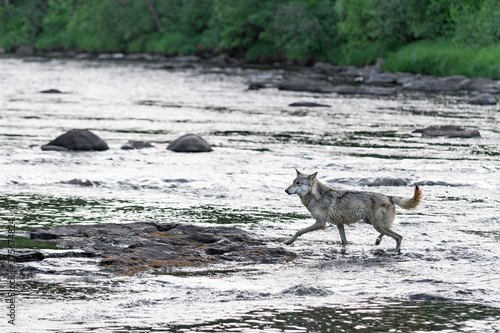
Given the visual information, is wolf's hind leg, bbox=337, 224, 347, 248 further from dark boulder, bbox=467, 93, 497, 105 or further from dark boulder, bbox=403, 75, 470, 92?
dark boulder, bbox=403, 75, 470, 92

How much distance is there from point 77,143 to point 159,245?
1002 cm

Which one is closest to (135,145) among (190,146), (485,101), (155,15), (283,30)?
(190,146)

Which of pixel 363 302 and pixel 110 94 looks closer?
pixel 363 302

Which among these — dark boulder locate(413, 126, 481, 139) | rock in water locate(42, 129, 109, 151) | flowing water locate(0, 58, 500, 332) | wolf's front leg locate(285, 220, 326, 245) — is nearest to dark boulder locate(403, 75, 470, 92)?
flowing water locate(0, 58, 500, 332)

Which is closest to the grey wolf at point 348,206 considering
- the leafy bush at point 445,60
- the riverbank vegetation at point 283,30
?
the leafy bush at point 445,60

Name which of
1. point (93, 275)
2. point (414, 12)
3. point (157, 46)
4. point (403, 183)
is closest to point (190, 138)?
point (403, 183)

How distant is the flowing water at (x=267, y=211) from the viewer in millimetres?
7598

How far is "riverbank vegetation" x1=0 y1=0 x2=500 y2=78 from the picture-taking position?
5103 cm

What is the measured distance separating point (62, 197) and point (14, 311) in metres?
6.29

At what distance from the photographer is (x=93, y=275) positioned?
876 centimetres

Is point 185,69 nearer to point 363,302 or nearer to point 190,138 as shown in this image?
point 190,138

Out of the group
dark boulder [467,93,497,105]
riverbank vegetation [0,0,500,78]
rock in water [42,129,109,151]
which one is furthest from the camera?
riverbank vegetation [0,0,500,78]

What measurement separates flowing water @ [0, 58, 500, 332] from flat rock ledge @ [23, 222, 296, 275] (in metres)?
0.27

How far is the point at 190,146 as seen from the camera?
1961cm
